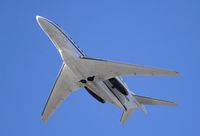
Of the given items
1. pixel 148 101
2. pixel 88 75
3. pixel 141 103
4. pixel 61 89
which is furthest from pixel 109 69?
pixel 148 101

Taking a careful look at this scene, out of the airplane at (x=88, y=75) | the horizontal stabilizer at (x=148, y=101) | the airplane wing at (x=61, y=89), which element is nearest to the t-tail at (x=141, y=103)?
the horizontal stabilizer at (x=148, y=101)

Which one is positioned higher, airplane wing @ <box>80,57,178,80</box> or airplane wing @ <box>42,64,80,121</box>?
airplane wing @ <box>80,57,178,80</box>

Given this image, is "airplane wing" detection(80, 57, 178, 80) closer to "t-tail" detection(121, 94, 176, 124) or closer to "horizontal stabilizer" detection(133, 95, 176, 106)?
"t-tail" detection(121, 94, 176, 124)

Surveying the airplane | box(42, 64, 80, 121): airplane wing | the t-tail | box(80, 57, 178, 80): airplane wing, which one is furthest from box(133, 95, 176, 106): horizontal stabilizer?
box(80, 57, 178, 80): airplane wing

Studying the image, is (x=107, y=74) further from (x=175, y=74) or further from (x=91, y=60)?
(x=175, y=74)

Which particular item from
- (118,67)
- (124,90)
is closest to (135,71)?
(118,67)

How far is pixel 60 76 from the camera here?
191 feet

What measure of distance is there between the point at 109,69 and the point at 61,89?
743 cm

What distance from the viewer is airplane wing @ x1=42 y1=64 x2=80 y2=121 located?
189ft

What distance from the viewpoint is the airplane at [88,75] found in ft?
178

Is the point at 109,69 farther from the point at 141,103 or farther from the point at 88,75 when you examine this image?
the point at 141,103

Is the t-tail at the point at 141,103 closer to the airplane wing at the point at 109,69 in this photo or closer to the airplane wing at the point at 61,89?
the airplane wing at the point at 61,89

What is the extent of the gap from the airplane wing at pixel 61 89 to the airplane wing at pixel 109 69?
3.07 m

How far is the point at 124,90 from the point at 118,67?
542cm
